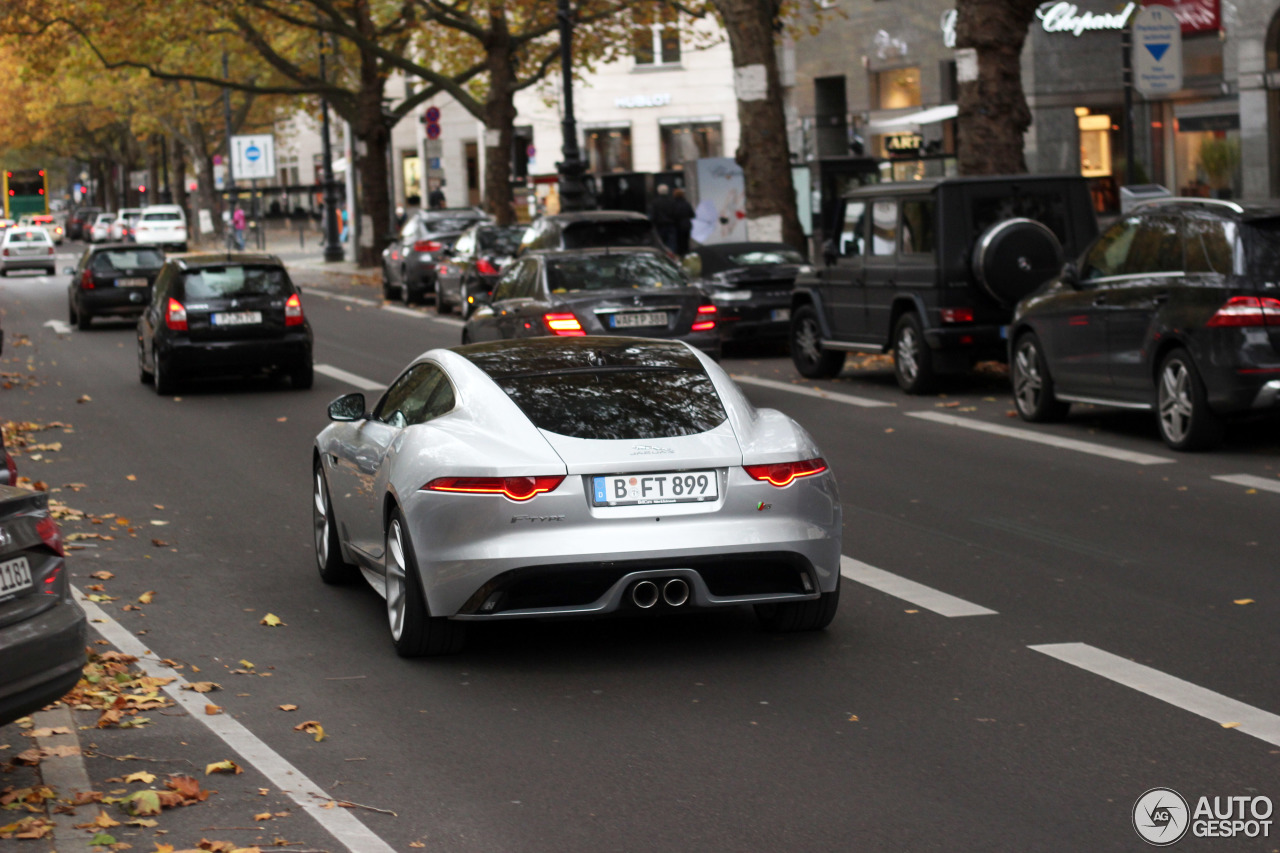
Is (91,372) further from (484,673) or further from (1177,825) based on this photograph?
(1177,825)

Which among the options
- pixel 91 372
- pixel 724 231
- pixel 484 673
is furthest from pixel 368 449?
pixel 724 231

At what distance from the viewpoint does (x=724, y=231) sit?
116 ft

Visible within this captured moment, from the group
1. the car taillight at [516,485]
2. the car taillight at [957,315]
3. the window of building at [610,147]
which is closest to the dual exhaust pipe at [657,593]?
the car taillight at [516,485]

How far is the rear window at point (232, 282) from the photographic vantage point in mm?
19531

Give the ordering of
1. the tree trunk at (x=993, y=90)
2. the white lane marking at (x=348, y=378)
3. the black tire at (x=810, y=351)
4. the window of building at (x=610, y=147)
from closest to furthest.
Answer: the black tire at (x=810, y=351) < the white lane marking at (x=348, y=378) < the tree trunk at (x=993, y=90) < the window of building at (x=610, y=147)

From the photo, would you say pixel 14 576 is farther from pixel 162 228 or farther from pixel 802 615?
pixel 162 228

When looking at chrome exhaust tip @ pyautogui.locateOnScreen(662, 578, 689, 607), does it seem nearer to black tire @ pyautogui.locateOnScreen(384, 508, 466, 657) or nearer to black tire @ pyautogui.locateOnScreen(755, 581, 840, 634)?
black tire @ pyautogui.locateOnScreen(755, 581, 840, 634)

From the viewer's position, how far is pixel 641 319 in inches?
639

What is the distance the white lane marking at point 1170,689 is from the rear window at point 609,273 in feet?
31.9

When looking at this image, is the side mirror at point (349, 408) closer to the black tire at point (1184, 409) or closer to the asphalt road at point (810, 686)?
the asphalt road at point (810, 686)

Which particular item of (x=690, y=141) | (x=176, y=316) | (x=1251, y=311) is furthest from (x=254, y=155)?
(x=1251, y=311)

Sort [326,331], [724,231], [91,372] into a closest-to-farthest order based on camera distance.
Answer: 1. [91,372]
2. [326,331]
3. [724,231]

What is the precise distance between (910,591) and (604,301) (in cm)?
802

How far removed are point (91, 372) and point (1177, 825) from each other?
19.4 m
